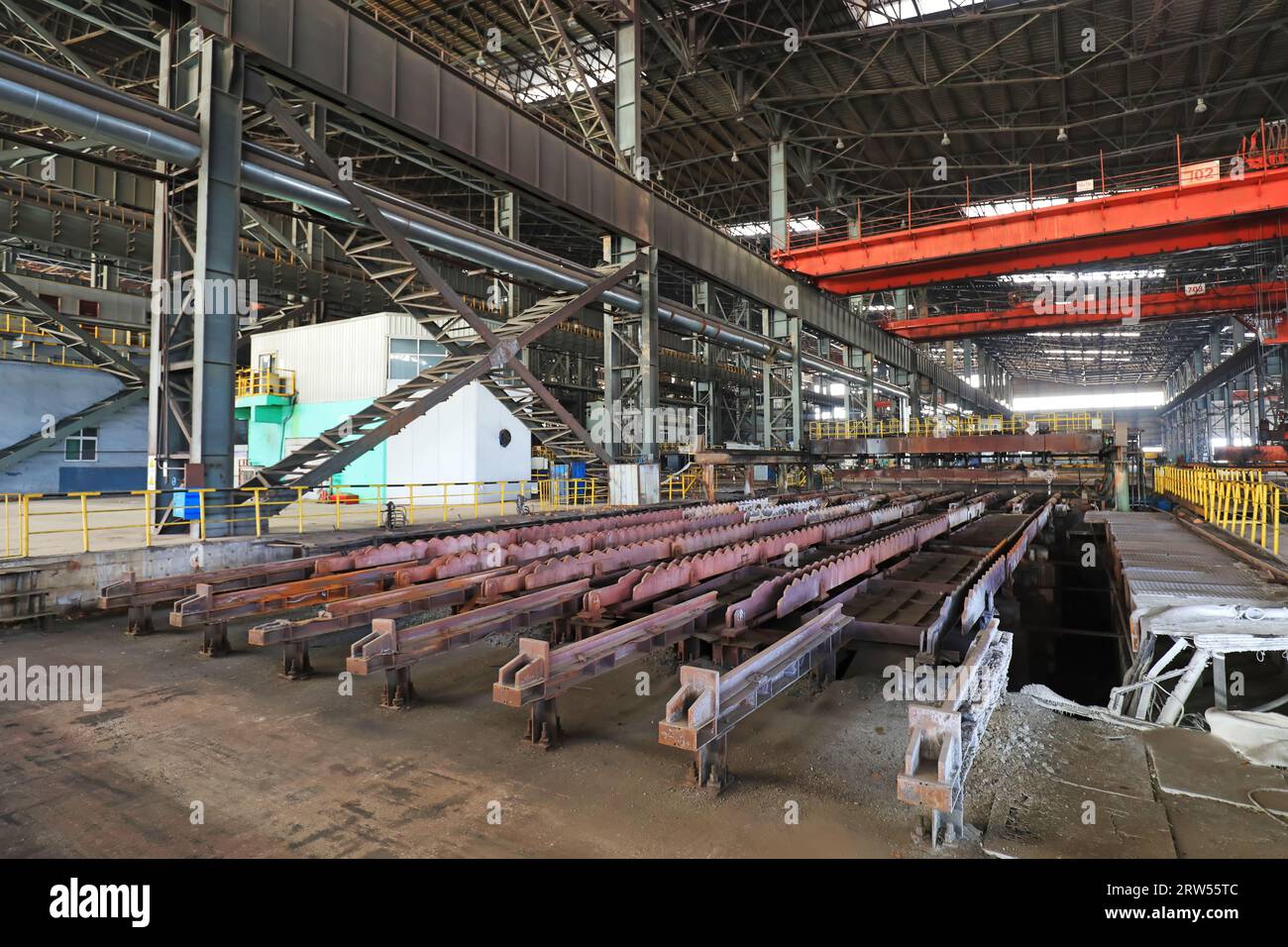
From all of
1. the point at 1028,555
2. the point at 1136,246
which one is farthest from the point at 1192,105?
the point at 1028,555

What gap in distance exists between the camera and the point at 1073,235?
60.0 ft

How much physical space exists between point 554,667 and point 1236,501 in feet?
39.4

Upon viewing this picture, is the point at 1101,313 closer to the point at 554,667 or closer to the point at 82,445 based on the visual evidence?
the point at 554,667

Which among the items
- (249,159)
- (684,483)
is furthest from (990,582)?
(684,483)

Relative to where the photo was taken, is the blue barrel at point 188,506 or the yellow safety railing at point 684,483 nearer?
the blue barrel at point 188,506

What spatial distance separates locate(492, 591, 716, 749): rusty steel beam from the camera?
375cm

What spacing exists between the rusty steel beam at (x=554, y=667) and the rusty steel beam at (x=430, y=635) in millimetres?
913

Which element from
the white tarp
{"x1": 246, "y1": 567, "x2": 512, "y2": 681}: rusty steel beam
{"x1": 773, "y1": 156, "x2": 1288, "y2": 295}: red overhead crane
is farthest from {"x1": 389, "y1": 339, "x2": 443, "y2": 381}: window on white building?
the white tarp

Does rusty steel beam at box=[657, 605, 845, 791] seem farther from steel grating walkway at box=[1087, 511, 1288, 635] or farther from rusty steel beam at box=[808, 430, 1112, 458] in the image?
rusty steel beam at box=[808, 430, 1112, 458]

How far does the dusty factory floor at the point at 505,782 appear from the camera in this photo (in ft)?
9.51

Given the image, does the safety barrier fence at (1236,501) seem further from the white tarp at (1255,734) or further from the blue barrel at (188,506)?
the blue barrel at (188,506)

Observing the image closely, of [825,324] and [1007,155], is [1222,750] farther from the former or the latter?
[1007,155]

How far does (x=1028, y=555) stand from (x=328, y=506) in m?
15.9

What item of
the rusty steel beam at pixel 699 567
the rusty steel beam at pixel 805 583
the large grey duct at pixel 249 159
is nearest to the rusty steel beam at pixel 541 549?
the rusty steel beam at pixel 699 567
